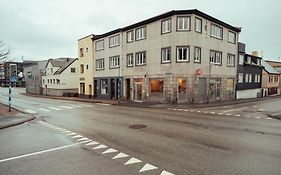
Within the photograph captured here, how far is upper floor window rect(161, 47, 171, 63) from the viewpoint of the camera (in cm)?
2369

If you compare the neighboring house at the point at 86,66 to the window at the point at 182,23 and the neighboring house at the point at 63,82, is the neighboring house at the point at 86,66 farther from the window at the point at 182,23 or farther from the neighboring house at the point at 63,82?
the window at the point at 182,23

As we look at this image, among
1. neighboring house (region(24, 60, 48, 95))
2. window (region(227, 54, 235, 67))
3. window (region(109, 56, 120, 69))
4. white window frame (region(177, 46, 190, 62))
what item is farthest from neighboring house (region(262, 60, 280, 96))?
neighboring house (region(24, 60, 48, 95))

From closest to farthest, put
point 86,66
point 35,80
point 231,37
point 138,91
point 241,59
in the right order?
point 138,91 → point 231,37 → point 241,59 → point 86,66 → point 35,80

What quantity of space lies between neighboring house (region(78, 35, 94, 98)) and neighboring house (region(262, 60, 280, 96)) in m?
35.7

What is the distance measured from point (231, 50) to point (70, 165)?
29389 mm

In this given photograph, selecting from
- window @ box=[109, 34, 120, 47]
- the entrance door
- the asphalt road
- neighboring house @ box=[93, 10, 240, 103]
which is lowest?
the asphalt road

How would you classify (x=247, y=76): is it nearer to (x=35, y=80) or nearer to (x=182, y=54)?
(x=182, y=54)

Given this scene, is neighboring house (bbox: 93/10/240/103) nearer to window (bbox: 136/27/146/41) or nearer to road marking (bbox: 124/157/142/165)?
window (bbox: 136/27/146/41)

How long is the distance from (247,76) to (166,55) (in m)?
19.1

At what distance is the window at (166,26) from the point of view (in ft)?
77.9

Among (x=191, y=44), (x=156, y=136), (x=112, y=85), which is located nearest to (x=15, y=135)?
(x=156, y=136)

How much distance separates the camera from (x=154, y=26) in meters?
25.2

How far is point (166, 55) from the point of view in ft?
78.7

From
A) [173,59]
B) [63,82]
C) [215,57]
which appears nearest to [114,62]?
[173,59]
